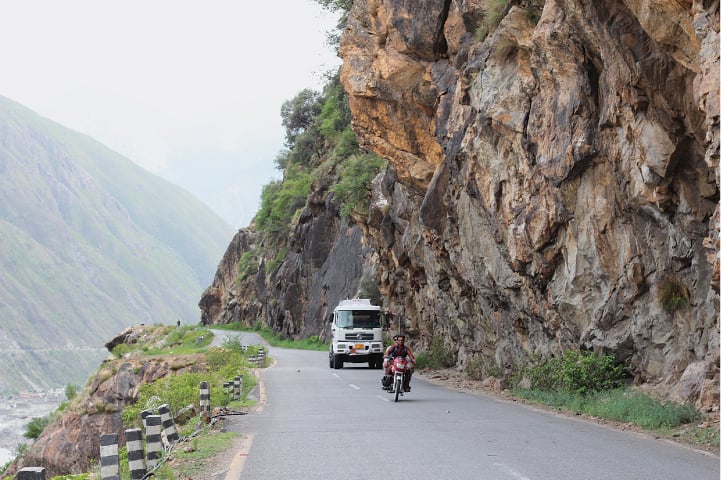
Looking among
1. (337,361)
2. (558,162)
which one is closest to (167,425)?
(558,162)

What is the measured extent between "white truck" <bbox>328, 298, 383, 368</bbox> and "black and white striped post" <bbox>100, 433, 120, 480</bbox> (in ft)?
82.4

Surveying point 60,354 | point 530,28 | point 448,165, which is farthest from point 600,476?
point 60,354

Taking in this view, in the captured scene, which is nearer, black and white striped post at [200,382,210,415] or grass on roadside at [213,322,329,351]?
black and white striped post at [200,382,210,415]

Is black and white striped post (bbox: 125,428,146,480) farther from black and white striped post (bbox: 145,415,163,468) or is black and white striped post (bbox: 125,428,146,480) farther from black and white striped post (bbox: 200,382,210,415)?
black and white striped post (bbox: 200,382,210,415)

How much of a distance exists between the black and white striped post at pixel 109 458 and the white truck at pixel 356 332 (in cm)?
2511

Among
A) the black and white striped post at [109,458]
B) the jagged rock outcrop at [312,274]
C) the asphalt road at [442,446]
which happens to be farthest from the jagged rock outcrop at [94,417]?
the black and white striped post at [109,458]

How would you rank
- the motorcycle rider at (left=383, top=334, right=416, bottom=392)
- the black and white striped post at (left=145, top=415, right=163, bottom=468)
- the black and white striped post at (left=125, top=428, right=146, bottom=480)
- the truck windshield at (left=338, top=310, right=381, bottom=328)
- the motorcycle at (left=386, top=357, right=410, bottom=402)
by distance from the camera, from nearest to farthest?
the black and white striped post at (left=125, top=428, right=146, bottom=480)
the black and white striped post at (left=145, top=415, right=163, bottom=468)
the motorcycle at (left=386, top=357, right=410, bottom=402)
the motorcycle rider at (left=383, top=334, right=416, bottom=392)
the truck windshield at (left=338, top=310, right=381, bottom=328)

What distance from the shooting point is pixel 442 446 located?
418 inches

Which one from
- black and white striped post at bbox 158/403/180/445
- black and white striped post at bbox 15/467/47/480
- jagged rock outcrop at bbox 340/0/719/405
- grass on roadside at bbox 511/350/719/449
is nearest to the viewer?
black and white striped post at bbox 15/467/47/480

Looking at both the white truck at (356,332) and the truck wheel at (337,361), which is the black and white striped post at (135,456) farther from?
the truck wheel at (337,361)

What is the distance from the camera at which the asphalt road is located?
28.2ft

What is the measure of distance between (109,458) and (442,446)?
16.2 ft

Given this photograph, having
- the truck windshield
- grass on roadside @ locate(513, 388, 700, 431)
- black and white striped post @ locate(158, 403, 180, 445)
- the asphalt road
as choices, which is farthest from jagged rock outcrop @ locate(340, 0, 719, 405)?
black and white striped post @ locate(158, 403, 180, 445)

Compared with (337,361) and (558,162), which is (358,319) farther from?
(558,162)
